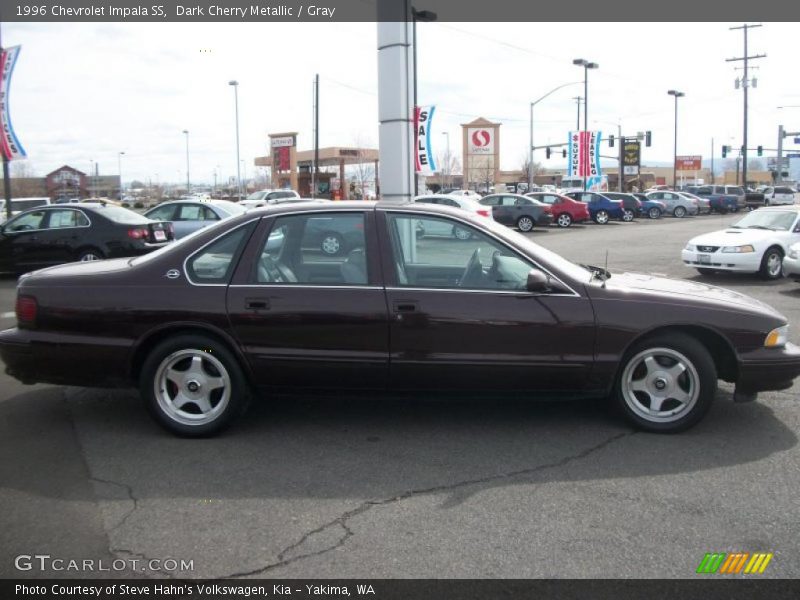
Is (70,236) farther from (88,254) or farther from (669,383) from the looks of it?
(669,383)

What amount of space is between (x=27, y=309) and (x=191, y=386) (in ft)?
4.18

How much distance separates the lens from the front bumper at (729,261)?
42.4 feet

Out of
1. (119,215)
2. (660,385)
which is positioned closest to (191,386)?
(660,385)

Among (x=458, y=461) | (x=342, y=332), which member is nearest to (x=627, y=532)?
(x=458, y=461)

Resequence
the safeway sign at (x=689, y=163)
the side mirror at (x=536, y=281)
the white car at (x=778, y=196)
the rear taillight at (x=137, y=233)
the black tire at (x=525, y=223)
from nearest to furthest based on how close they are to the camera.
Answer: the side mirror at (x=536, y=281)
the rear taillight at (x=137, y=233)
the black tire at (x=525, y=223)
the white car at (x=778, y=196)
the safeway sign at (x=689, y=163)

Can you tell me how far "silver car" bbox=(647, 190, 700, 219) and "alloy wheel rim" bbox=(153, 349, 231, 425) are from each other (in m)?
42.3

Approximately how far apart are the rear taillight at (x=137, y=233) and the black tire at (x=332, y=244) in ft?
31.4

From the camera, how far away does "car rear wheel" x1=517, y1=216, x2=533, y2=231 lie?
29.5 meters

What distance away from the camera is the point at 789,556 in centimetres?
328

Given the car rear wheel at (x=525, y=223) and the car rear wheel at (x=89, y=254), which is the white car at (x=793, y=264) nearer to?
the car rear wheel at (x=89, y=254)

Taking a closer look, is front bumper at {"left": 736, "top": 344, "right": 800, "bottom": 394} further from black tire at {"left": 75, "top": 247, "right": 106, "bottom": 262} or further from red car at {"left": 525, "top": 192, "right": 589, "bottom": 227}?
red car at {"left": 525, "top": 192, "right": 589, "bottom": 227}

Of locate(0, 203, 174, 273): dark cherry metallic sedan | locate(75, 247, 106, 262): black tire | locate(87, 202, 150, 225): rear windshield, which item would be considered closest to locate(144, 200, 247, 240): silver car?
locate(87, 202, 150, 225): rear windshield

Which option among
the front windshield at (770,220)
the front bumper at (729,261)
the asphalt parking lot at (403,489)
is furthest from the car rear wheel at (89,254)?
the front windshield at (770,220)

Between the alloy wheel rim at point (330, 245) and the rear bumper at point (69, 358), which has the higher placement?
the alloy wheel rim at point (330, 245)
